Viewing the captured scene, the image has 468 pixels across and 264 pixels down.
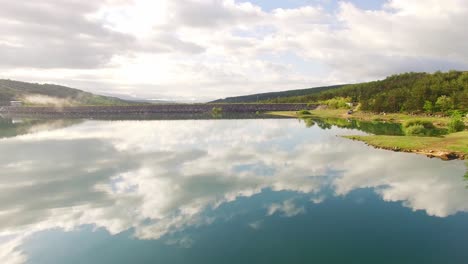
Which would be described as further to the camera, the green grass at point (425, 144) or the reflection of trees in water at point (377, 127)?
the reflection of trees in water at point (377, 127)

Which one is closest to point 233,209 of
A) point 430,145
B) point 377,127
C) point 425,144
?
point 430,145

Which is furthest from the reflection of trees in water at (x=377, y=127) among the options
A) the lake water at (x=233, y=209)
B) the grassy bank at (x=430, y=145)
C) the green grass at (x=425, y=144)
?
the lake water at (x=233, y=209)

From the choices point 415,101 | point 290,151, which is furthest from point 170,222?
point 415,101

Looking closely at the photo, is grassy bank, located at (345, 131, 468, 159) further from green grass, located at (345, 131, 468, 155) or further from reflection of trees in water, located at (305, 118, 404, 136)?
reflection of trees in water, located at (305, 118, 404, 136)

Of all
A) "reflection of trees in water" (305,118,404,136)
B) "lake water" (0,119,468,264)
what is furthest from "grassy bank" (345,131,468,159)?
"reflection of trees in water" (305,118,404,136)

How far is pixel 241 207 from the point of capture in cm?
2597

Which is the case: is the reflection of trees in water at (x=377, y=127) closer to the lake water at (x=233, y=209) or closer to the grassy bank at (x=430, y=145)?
the grassy bank at (x=430, y=145)

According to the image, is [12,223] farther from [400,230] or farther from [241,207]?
[400,230]

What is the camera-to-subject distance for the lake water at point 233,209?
18.6 m

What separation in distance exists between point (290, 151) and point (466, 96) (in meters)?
75.6

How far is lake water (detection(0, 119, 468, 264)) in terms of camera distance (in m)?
18.6

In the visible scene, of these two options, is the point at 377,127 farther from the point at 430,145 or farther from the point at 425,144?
the point at 430,145

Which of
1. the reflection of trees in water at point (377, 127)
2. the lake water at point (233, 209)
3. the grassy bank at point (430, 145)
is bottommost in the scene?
the lake water at point (233, 209)

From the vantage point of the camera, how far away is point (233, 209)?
25.5 m
